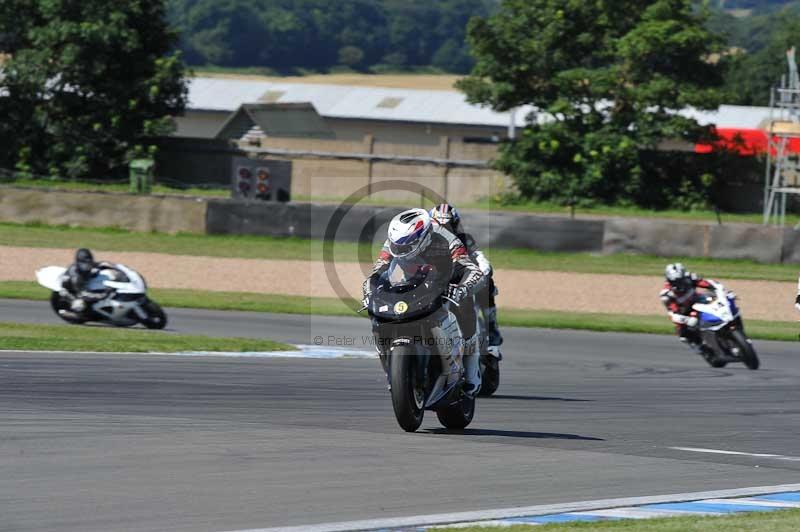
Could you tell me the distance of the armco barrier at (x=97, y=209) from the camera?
32094mm

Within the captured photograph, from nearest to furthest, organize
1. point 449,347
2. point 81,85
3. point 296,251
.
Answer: point 449,347, point 296,251, point 81,85

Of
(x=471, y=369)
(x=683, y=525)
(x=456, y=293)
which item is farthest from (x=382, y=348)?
(x=683, y=525)

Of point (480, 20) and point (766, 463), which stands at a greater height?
point (480, 20)

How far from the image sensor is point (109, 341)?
1596 cm

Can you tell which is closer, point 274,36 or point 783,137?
point 783,137

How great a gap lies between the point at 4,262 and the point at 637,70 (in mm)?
26161


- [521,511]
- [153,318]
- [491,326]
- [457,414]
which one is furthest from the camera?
[153,318]

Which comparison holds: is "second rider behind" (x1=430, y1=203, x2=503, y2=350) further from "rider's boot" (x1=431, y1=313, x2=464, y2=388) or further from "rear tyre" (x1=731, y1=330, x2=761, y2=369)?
"rear tyre" (x1=731, y1=330, x2=761, y2=369)

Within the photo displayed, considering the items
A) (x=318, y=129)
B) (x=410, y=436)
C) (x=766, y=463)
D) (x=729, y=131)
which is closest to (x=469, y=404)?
(x=410, y=436)

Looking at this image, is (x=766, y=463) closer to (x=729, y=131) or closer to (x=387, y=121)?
(x=729, y=131)

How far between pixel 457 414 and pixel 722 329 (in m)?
7.99

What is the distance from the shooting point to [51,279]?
19.0 metres

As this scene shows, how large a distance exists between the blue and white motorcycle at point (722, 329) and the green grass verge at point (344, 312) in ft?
14.3

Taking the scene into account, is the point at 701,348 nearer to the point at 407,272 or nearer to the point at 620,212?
the point at 407,272
